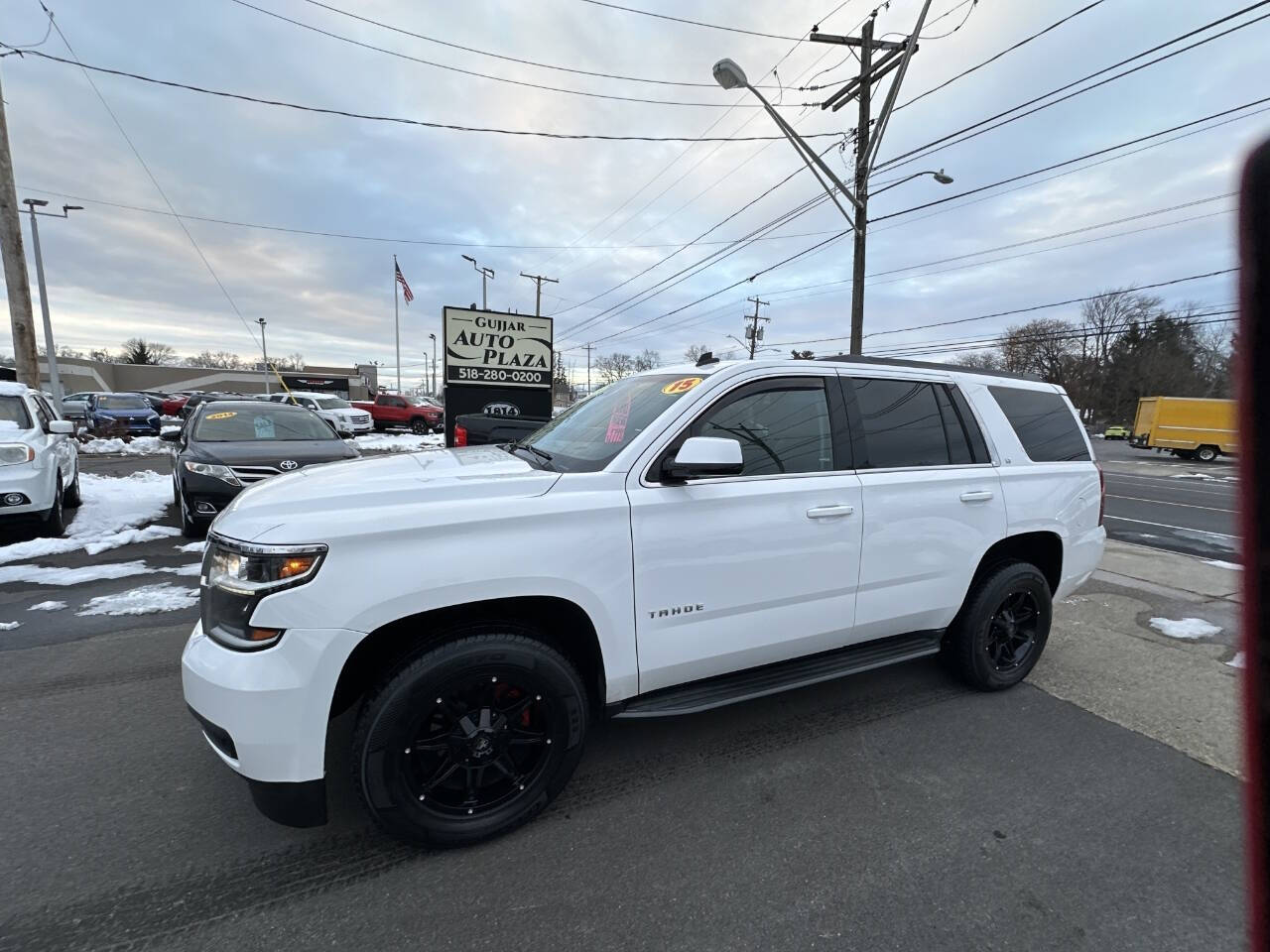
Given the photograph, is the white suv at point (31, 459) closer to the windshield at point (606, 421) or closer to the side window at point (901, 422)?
the windshield at point (606, 421)

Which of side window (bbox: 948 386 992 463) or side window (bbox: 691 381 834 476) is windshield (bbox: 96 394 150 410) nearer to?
side window (bbox: 691 381 834 476)

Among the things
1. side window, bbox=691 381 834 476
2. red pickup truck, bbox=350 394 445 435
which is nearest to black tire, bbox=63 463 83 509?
side window, bbox=691 381 834 476

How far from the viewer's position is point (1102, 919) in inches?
82.7

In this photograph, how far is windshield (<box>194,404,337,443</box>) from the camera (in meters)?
7.30

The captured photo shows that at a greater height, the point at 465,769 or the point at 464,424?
the point at 464,424

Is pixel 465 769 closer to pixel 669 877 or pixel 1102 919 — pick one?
pixel 669 877

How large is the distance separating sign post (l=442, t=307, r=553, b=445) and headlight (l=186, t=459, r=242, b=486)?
4.25m

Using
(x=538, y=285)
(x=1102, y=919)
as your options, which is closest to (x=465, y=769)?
(x=1102, y=919)

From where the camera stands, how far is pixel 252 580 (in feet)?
6.95

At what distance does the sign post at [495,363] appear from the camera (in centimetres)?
1085

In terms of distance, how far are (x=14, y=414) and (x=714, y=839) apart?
8942mm

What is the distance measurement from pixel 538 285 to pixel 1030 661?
41838mm

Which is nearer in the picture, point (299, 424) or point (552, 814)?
point (552, 814)

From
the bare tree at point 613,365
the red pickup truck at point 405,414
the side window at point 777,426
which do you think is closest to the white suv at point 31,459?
the side window at point 777,426
